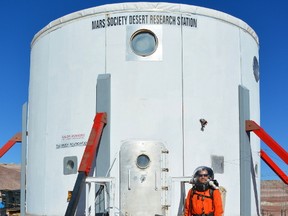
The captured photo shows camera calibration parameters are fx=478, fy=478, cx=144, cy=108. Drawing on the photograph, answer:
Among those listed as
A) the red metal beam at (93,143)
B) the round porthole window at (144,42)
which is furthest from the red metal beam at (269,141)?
the red metal beam at (93,143)

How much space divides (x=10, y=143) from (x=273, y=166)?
29.0 feet

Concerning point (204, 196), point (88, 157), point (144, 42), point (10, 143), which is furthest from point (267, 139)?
point (10, 143)

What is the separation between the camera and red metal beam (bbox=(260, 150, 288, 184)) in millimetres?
15773

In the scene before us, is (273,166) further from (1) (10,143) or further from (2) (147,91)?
(1) (10,143)

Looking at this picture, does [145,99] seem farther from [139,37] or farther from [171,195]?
[171,195]

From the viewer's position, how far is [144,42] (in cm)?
1333

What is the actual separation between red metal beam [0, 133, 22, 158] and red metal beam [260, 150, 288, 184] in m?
8.26

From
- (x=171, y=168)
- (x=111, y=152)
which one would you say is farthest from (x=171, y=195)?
(x=111, y=152)

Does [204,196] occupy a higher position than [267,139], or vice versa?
[267,139]

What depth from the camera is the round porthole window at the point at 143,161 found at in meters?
12.6

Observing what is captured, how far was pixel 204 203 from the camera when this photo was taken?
289 inches

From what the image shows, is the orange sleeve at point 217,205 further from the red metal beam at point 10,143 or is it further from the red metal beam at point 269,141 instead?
the red metal beam at point 10,143

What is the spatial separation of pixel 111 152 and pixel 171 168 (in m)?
1.67

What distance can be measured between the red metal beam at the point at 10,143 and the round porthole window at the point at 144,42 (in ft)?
17.8
